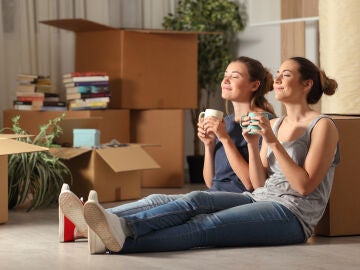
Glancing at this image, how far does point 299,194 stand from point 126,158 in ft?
5.81

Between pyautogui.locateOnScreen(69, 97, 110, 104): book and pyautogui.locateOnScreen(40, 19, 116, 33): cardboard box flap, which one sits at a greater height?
pyautogui.locateOnScreen(40, 19, 116, 33): cardboard box flap

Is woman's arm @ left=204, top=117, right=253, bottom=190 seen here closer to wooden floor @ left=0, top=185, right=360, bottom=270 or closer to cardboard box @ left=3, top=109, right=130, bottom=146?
wooden floor @ left=0, top=185, right=360, bottom=270

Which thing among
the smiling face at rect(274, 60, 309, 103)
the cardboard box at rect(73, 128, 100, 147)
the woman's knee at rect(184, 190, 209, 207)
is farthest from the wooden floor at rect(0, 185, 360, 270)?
the cardboard box at rect(73, 128, 100, 147)

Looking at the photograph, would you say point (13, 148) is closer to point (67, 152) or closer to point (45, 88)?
point (67, 152)

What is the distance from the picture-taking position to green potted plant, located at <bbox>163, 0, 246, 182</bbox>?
5711 millimetres

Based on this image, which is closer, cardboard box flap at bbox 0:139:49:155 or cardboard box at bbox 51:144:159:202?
cardboard box flap at bbox 0:139:49:155

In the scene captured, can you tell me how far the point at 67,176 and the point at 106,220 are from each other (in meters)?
1.91

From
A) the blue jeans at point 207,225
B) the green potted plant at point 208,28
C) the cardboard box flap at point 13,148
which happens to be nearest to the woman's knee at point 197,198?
the blue jeans at point 207,225

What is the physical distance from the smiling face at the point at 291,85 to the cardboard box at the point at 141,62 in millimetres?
2404

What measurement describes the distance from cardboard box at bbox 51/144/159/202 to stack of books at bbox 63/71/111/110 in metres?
0.63

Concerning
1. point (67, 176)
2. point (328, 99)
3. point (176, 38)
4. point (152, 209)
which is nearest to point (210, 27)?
point (176, 38)

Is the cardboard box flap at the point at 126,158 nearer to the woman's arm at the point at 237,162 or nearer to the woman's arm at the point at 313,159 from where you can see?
the woman's arm at the point at 237,162

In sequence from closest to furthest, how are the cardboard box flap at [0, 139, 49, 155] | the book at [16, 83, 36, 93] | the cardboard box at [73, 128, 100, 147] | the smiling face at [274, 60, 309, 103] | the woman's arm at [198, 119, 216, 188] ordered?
the smiling face at [274, 60, 309, 103]
the woman's arm at [198, 119, 216, 188]
the cardboard box flap at [0, 139, 49, 155]
the cardboard box at [73, 128, 100, 147]
the book at [16, 83, 36, 93]

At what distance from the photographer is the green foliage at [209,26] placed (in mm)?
5730
